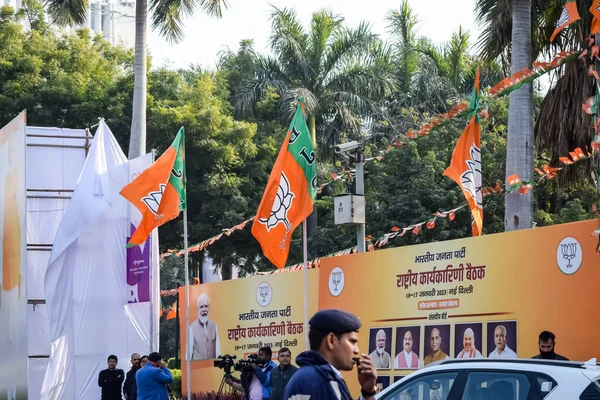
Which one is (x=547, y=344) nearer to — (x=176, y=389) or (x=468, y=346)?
(x=468, y=346)

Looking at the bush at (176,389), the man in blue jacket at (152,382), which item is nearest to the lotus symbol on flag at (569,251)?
the man in blue jacket at (152,382)

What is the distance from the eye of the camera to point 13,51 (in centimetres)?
3369

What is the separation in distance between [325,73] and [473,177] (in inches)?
824

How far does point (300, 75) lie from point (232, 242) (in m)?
7.06

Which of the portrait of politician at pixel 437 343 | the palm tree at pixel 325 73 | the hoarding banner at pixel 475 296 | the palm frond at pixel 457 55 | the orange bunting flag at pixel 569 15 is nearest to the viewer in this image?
the hoarding banner at pixel 475 296

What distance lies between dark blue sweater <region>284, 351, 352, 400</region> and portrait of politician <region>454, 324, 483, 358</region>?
25.4 feet

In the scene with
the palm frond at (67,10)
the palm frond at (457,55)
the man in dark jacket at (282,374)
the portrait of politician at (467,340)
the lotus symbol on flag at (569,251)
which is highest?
the palm frond at (457,55)

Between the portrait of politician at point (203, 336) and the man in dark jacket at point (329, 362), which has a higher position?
the man in dark jacket at point (329, 362)

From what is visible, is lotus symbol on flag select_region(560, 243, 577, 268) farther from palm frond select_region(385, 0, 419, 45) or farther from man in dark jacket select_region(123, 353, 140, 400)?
palm frond select_region(385, 0, 419, 45)

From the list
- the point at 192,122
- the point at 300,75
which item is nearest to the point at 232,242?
the point at 192,122

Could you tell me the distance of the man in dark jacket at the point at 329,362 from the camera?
431cm

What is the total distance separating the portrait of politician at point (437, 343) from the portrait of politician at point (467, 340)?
171 mm

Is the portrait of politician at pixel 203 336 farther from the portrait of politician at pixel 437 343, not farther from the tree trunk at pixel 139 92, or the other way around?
the portrait of politician at pixel 437 343

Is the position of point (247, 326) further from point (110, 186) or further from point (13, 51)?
point (13, 51)
